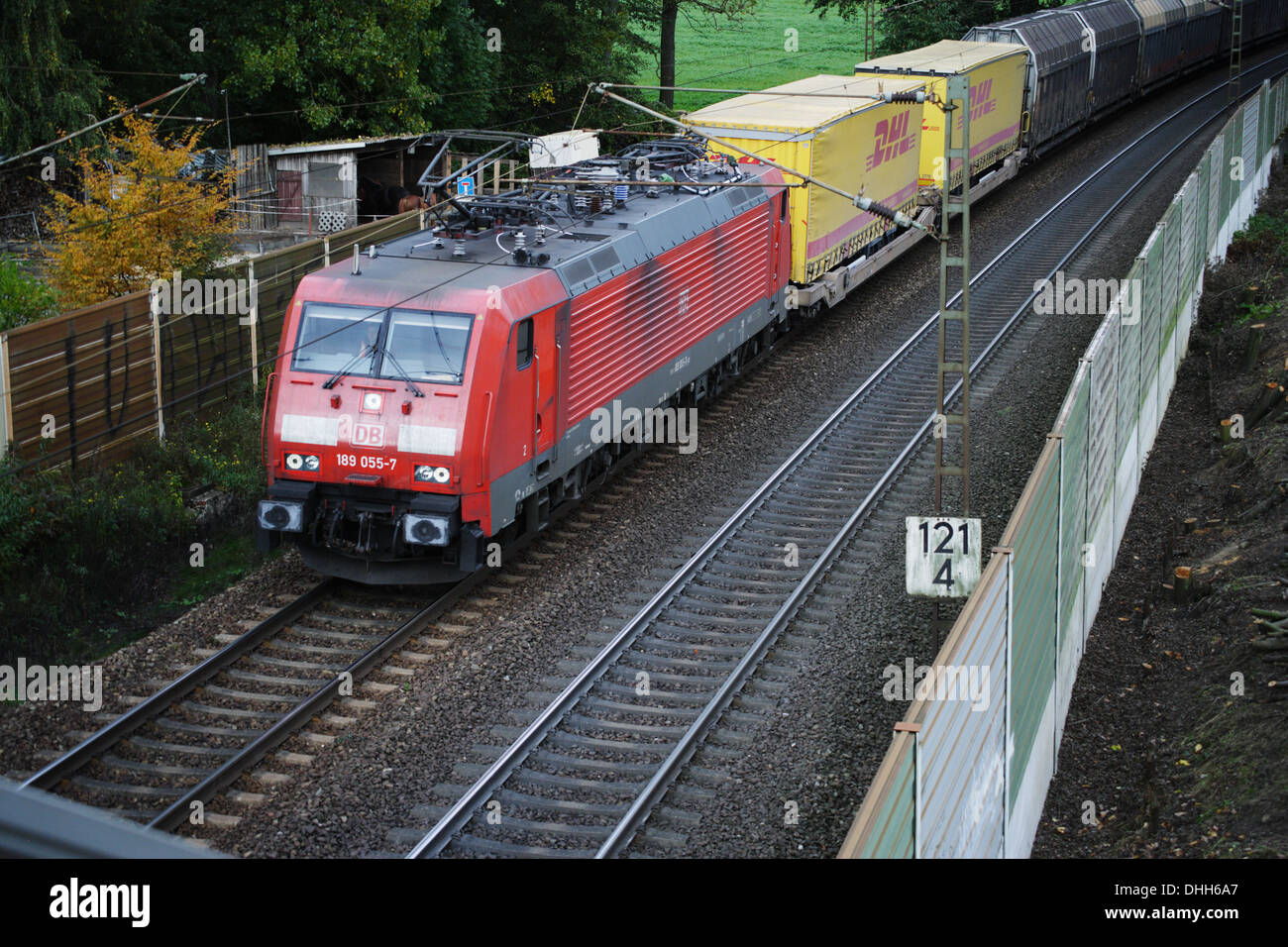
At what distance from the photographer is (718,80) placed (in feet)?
215

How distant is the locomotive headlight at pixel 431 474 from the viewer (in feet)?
44.7

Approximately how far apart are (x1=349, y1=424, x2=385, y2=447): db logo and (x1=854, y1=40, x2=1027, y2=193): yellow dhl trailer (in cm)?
1879

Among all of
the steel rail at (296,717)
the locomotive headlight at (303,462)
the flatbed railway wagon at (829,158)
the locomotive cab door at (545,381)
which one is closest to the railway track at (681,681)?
the steel rail at (296,717)

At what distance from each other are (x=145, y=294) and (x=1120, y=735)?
42.5 ft

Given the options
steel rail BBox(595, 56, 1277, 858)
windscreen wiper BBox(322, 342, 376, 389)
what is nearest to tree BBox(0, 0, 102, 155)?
windscreen wiper BBox(322, 342, 376, 389)

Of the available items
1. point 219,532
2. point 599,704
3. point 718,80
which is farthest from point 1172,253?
point 718,80

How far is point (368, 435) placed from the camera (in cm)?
1383

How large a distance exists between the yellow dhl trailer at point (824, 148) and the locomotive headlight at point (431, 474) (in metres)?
10.6

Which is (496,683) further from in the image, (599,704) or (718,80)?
(718,80)

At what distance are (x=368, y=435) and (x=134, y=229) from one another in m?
7.71

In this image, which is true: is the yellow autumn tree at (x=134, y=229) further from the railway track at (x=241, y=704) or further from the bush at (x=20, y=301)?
the railway track at (x=241, y=704)

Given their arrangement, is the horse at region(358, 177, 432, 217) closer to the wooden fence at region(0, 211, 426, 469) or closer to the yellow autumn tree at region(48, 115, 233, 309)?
the wooden fence at region(0, 211, 426, 469)

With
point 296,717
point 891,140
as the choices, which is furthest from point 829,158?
point 296,717

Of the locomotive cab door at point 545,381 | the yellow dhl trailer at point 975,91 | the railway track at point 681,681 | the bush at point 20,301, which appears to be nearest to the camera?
the railway track at point 681,681
